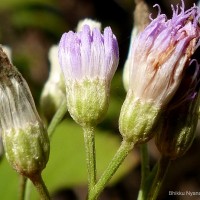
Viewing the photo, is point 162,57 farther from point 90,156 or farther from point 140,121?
point 90,156

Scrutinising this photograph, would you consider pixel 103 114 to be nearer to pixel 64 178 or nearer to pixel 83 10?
pixel 64 178

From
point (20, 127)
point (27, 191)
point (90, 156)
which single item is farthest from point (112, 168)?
point (27, 191)

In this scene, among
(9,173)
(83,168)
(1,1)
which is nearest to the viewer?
(9,173)

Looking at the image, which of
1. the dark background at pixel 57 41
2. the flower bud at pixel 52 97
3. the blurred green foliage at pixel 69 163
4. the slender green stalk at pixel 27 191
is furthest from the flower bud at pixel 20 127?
the dark background at pixel 57 41

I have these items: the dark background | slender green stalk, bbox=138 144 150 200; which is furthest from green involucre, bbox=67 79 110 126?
the dark background

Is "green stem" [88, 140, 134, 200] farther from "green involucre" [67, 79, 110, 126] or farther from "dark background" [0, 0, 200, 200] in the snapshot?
"dark background" [0, 0, 200, 200]

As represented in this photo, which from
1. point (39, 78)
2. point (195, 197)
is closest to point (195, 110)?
point (195, 197)

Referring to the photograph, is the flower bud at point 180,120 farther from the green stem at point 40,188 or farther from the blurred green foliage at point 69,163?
the blurred green foliage at point 69,163
